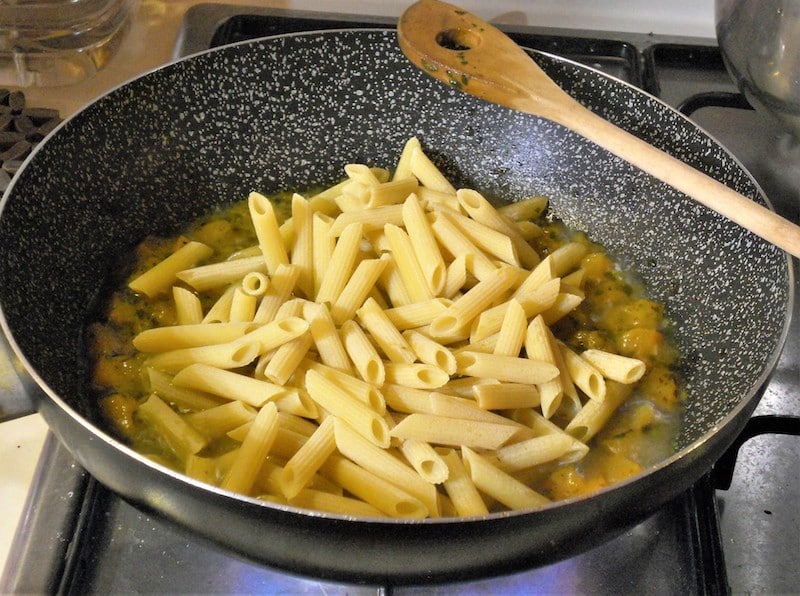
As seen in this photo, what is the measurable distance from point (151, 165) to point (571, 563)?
2.80 ft

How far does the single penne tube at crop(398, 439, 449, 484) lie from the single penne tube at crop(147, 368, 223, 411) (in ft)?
0.91

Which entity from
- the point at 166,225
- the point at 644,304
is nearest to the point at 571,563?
the point at 644,304

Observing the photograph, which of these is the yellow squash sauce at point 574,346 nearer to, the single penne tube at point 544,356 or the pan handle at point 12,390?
the single penne tube at point 544,356

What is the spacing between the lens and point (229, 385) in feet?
3.29

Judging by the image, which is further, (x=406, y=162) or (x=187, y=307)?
(x=406, y=162)

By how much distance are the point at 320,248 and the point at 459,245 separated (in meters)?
0.20

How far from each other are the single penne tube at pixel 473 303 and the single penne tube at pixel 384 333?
0.05 meters

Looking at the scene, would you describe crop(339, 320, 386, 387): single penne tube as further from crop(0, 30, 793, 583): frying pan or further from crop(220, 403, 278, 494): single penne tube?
crop(0, 30, 793, 583): frying pan

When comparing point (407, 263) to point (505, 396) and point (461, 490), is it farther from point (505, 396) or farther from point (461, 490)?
point (461, 490)

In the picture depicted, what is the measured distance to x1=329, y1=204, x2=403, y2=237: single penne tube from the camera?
3.89 feet

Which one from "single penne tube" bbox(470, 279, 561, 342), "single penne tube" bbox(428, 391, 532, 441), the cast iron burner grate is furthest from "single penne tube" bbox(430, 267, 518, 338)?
the cast iron burner grate

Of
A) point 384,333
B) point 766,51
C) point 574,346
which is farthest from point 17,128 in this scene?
point 766,51

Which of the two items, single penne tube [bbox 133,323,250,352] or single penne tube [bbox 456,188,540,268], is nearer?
single penne tube [bbox 133,323,250,352]

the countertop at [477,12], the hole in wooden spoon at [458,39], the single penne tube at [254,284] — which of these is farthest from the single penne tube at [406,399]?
the countertop at [477,12]
